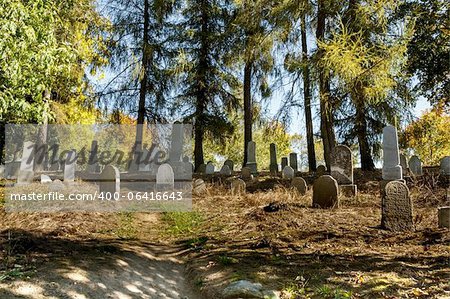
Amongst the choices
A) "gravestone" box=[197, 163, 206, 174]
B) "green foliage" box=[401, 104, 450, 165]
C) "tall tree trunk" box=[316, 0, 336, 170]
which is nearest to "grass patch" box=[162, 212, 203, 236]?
"tall tree trunk" box=[316, 0, 336, 170]

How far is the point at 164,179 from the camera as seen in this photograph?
12375mm

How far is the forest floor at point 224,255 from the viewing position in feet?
12.6

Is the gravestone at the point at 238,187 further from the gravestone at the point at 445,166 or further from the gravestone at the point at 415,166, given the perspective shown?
the gravestone at the point at 445,166

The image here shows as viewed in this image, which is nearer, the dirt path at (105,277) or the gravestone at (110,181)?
the dirt path at (105,277)

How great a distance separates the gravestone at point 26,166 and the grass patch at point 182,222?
6.55m

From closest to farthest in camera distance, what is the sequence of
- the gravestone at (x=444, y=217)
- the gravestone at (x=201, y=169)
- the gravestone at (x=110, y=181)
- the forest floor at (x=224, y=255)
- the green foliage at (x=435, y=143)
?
the forest floor at (x=224, y=255) < the gravestone at (x=444, y=217) < the gravestone at (x=110, y=181) < the gravestone at (x=201, y=169) < the green foliage at (x=435, y=143)

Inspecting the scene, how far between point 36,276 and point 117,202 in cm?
575

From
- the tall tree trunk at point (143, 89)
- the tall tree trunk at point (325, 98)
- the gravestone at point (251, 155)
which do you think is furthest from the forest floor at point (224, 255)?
the tall tree trunk at point (143, 89)

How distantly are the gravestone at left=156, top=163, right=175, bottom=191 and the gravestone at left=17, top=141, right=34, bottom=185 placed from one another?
14.5 feet

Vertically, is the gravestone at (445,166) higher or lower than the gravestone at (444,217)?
higher

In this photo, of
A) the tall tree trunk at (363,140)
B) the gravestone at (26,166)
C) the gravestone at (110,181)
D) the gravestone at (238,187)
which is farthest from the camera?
the tall tree trunk at (363,140)

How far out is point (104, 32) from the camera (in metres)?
18.0

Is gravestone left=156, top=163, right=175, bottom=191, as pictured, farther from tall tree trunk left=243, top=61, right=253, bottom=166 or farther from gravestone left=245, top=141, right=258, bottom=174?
tall tree trunk left=243, top=61, right=253, bottom=166

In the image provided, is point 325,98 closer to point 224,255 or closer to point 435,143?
point 224,255
